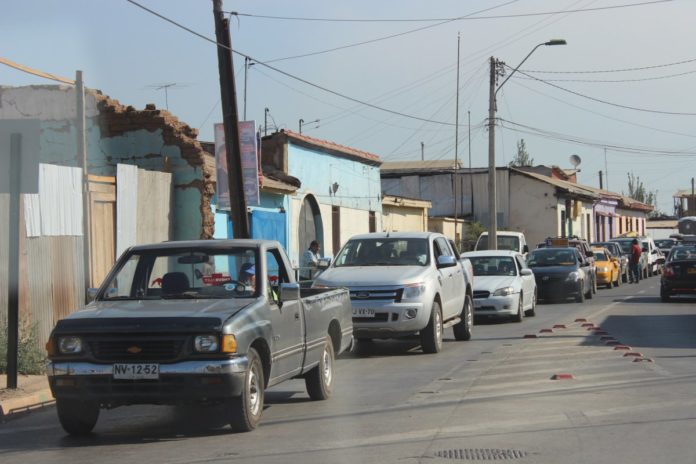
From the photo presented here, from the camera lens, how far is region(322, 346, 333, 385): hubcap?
1154 centimetres

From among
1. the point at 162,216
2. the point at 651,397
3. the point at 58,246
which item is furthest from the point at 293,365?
the point at 162,216

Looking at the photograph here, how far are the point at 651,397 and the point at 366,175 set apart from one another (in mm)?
26484

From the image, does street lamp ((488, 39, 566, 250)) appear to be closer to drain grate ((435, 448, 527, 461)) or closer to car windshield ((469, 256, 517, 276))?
car windshield ((469, 256, 517, 276))

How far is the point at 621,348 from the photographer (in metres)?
16.2

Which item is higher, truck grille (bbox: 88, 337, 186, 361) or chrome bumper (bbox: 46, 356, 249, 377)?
truck grille (bbox: 88, 337, 186, 361)

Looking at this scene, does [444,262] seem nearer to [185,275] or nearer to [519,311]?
[519,311]

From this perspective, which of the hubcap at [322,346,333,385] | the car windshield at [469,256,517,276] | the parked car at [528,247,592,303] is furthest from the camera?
the parked car at [528,247,592,303]

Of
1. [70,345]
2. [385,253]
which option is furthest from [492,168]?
[70,345]

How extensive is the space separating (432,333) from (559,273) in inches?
572

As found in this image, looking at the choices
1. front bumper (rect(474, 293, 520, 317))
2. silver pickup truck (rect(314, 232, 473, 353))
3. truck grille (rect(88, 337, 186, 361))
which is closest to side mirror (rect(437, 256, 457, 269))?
silver pickup truck (rect(314, 232, 473, 353))

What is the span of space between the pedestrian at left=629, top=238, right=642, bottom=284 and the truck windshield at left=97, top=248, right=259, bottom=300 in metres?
34.8

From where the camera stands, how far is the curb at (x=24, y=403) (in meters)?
10.9

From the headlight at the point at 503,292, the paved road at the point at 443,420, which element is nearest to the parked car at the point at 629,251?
the headlight at the point at 503,292

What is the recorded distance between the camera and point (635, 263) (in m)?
43.0
